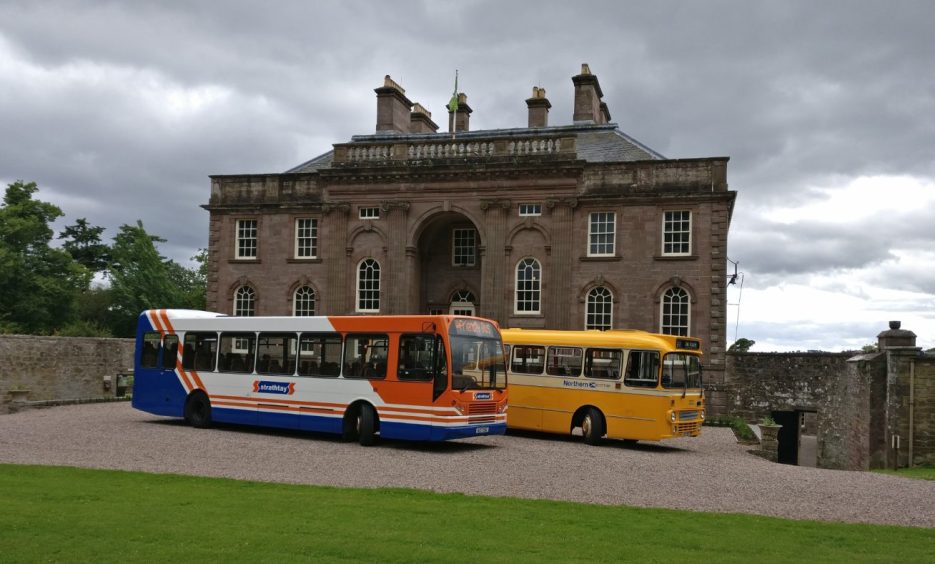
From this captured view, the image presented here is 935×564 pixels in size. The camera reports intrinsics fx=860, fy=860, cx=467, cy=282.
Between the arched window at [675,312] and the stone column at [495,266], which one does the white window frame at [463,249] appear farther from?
the arched window at [675,312]

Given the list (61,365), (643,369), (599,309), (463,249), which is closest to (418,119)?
(463,249)

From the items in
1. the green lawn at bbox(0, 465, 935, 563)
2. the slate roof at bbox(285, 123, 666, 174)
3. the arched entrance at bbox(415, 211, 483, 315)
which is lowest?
the green lawn at bbox(0, 465, 935, 563)

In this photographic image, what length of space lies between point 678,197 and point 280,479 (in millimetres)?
20692

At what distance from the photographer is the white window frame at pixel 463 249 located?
113 feet

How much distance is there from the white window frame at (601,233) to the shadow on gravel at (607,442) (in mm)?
10999

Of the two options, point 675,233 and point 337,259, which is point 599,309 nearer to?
point 675,233

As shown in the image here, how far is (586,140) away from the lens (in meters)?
35.0

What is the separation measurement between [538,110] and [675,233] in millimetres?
10448

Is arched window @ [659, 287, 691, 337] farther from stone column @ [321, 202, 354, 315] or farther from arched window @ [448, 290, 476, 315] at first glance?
stone column @ [321, 202, 354, 315]

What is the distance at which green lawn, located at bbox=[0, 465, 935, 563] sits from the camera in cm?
821

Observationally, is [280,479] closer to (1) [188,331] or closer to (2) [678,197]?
(1) [188,331]

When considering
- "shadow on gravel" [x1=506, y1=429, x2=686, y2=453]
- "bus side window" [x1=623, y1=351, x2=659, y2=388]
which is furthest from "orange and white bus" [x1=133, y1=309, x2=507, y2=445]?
"bus side window" [x1=623, y1=351, x2=659, y2=388]

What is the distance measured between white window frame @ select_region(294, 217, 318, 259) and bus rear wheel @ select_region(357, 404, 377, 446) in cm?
1757

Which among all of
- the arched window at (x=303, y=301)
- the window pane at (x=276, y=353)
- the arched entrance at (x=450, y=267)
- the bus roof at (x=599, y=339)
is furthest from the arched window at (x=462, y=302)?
the window pane at (x=276, y=353)
